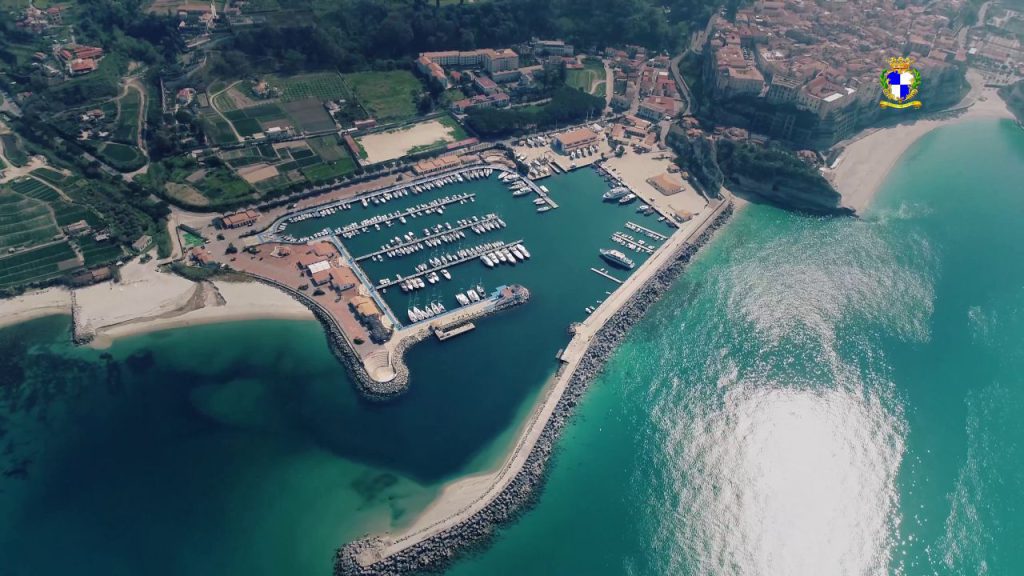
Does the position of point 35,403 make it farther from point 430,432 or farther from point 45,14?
point 45,14

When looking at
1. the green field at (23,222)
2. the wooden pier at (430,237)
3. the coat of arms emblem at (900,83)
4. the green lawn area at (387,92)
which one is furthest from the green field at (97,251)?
the coat of arms emblem at (900,83)

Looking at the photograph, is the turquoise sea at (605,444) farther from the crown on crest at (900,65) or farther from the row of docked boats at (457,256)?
the crown on crest at (900,65)

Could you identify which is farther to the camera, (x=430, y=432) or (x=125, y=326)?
(x=125, y=326)

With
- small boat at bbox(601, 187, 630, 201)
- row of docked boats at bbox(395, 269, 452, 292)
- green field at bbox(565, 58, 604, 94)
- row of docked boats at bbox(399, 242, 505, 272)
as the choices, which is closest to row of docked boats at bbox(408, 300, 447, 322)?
row of docked boats at bbox(395, 269, 452, 292)

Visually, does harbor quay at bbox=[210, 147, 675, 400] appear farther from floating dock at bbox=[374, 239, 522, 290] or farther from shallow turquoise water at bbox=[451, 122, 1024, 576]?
shallow turquoise water at bbox=[451, 122, 1024, 576]

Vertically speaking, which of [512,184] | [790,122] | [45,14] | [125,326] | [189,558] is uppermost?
[45,14]

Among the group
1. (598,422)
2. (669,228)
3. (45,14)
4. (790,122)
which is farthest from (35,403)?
(790,122)

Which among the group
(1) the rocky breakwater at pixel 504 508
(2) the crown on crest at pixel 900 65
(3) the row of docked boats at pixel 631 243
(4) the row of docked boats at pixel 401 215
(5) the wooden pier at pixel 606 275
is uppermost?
(2) the crown on crest at pixel 900 65
